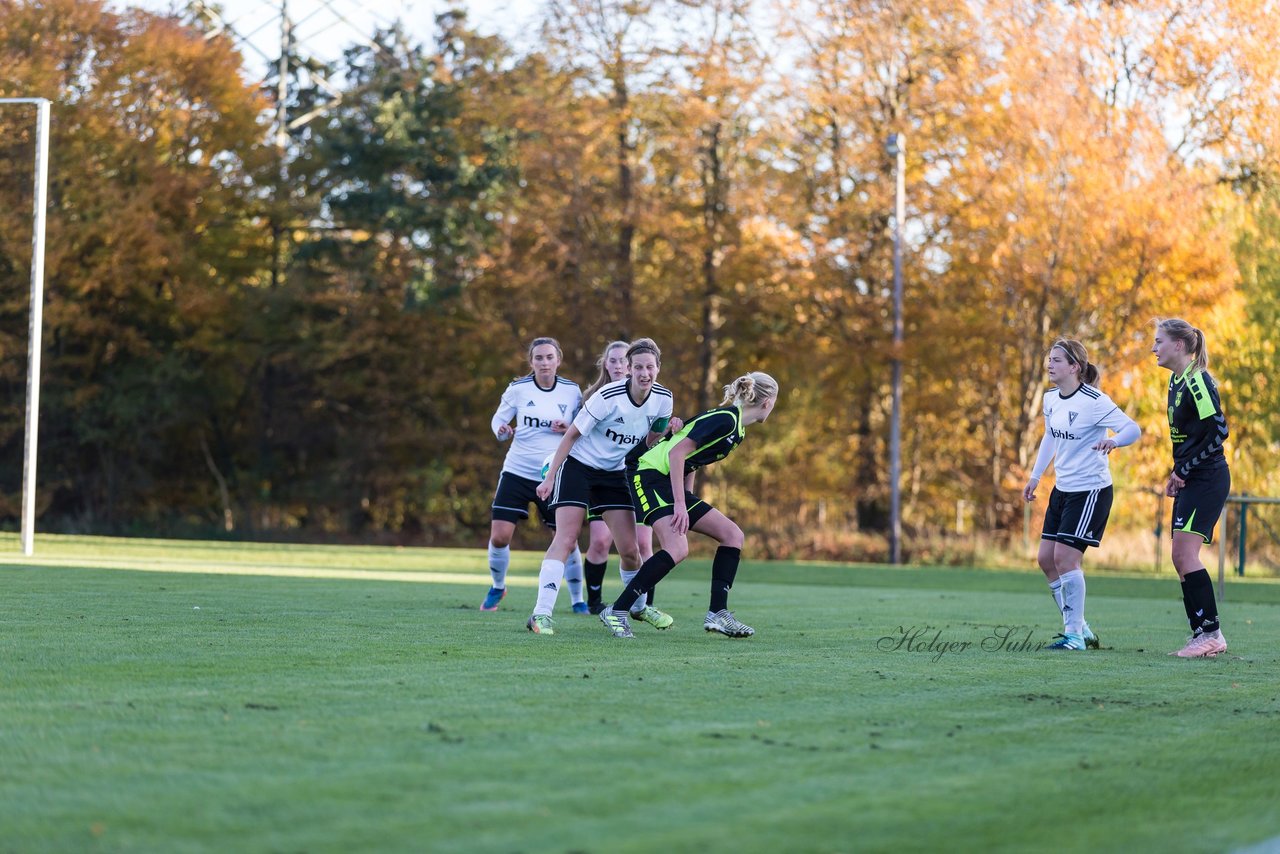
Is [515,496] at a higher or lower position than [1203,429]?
lower

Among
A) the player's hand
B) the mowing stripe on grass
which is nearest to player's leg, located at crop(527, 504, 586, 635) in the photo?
the player's hand

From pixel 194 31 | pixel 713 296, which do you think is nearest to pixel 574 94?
pixel 713 296

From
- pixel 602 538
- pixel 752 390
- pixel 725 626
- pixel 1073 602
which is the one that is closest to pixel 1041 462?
pixel 1073 602

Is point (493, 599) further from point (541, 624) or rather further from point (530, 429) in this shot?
point (541, 624)

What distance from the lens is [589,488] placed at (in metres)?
10.0

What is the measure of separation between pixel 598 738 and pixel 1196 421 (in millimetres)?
5588

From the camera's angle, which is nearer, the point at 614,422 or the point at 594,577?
the point at 614,422

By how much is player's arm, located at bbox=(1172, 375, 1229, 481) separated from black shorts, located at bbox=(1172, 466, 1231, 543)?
0.28 feet

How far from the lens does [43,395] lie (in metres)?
35.6

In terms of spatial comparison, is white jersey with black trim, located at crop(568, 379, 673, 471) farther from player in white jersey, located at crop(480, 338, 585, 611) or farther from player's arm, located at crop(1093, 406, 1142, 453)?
player's arm, located at crop(1093, 406, 1142, 453)

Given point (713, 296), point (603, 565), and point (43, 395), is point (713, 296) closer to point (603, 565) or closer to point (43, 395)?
point (43, 395)

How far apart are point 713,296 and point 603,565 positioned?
68.9 feet

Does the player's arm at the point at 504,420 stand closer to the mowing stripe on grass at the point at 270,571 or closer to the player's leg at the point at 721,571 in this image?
the player's leg at the point at 721,571

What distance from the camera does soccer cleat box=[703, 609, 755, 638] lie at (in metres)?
9.71
